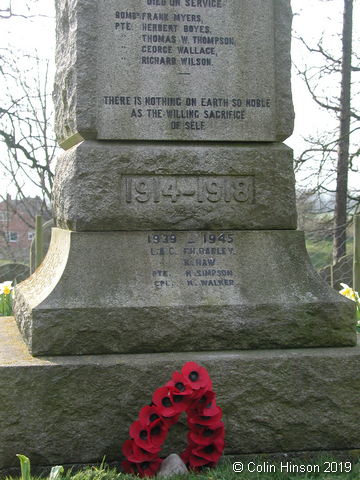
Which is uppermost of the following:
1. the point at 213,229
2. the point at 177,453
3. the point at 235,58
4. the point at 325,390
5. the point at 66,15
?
the point at 66,15

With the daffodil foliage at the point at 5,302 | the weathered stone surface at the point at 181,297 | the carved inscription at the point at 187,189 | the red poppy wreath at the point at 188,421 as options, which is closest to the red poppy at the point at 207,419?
the red poppy wreath at the point at 188,421

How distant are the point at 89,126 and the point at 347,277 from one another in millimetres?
8376

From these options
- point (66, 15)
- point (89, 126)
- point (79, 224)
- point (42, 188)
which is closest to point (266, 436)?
point (79, 224)

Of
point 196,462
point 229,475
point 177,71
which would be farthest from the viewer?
point 177,71

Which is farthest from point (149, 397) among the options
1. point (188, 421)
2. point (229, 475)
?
point (229, 475)

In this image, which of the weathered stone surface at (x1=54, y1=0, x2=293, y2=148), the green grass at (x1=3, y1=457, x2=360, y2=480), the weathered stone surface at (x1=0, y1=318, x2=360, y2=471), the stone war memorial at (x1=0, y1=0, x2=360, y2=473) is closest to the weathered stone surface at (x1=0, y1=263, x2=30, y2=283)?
the stone war memorial at (x1=0, y1=0, x2=360, y2=473)

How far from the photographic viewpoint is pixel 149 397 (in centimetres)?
376

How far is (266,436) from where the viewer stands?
12.8ft

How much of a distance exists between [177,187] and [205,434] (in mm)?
1426

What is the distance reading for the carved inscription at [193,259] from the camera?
4121 millimetres

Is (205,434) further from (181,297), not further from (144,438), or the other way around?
(181,297)

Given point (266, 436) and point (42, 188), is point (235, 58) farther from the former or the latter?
point (42, 188)

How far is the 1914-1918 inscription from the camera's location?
423cm

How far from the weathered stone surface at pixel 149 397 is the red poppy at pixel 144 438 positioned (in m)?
0.25
